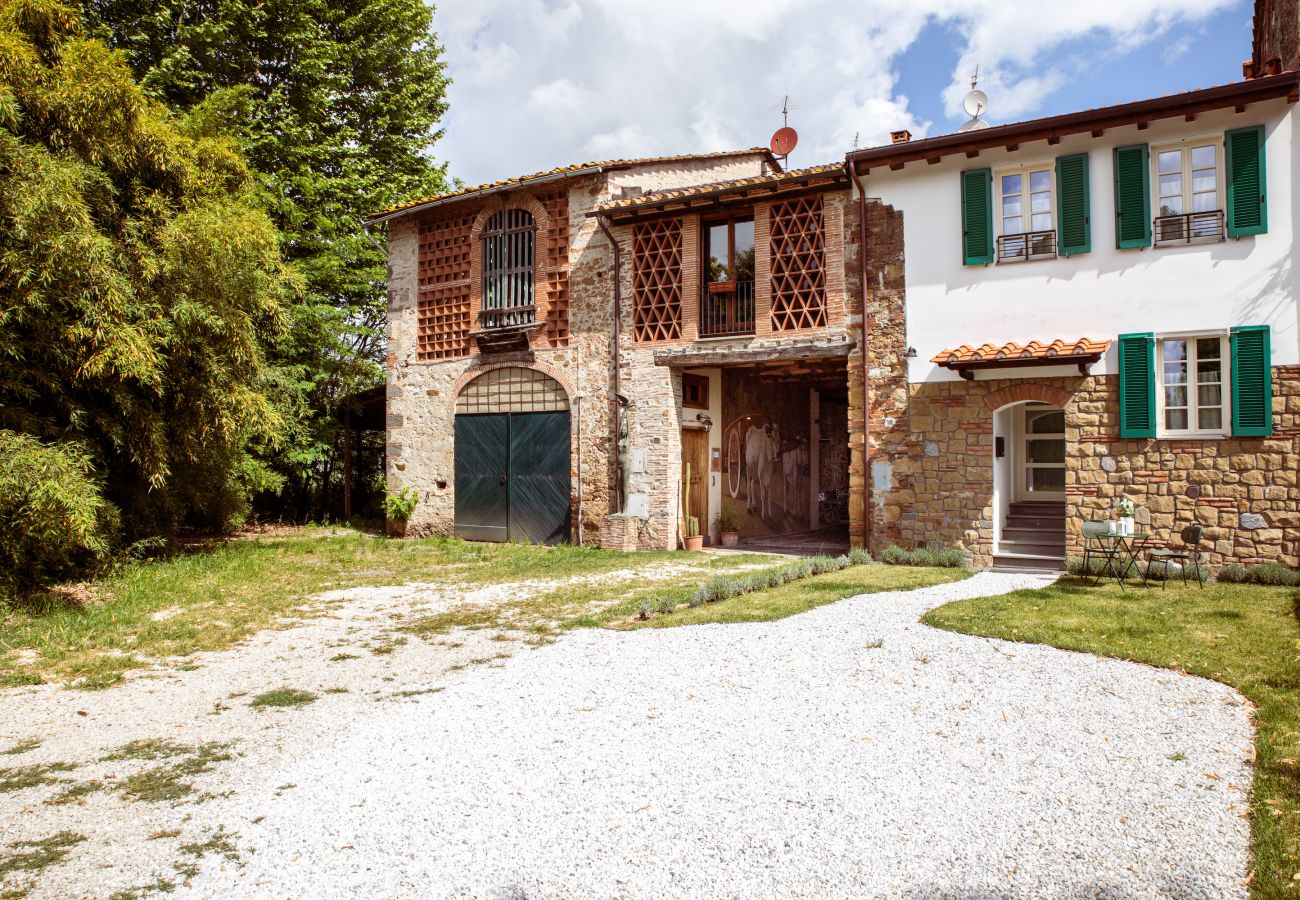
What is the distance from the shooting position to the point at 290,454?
16.1 metres

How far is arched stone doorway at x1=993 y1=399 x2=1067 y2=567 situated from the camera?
11.1 meters

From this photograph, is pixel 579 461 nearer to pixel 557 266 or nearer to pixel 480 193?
pixel 557 266

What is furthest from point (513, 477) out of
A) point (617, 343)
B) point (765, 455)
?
point (765, 455)

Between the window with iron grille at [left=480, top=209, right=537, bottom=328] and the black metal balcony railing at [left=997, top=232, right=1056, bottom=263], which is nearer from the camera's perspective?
the black metal balcony railing at [left=997, top=232, right=1056, bottom=263]

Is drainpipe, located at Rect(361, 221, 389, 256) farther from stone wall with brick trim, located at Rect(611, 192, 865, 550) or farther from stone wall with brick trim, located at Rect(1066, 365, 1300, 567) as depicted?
stone wall with brick trim, located at Rect(1066, 365, 1300, 567)

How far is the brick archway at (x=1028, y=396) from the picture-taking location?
34.2 ft

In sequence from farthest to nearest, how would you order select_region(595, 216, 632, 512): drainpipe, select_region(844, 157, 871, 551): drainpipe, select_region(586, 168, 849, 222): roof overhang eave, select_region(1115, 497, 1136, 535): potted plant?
select_region(595, 216, 632, 512): drainpipe < select_region(586, 168, 849, 222): roof overhang eave < select_region(844, 157, 871, 551): drainpipe < select_region(1115, 497, 1136, 535): potted plant

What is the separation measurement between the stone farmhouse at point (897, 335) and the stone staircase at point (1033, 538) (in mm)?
51

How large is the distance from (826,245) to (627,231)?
138 inches

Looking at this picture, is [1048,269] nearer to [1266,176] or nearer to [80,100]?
[1266,176]

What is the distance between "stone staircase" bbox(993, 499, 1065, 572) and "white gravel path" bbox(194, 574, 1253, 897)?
17.5ft

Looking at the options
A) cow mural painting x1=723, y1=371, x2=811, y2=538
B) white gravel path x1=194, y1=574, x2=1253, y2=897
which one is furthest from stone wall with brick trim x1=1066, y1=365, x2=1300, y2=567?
cow mural painting x1=723, y1=371, x2=811, y2=538

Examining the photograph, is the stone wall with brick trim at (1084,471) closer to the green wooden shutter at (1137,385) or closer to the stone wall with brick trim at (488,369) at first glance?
the green wooden shutter at (1137,385)

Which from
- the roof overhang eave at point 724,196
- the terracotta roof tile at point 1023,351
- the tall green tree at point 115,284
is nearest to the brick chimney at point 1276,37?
the terracotta roof tile at point 1023,351
